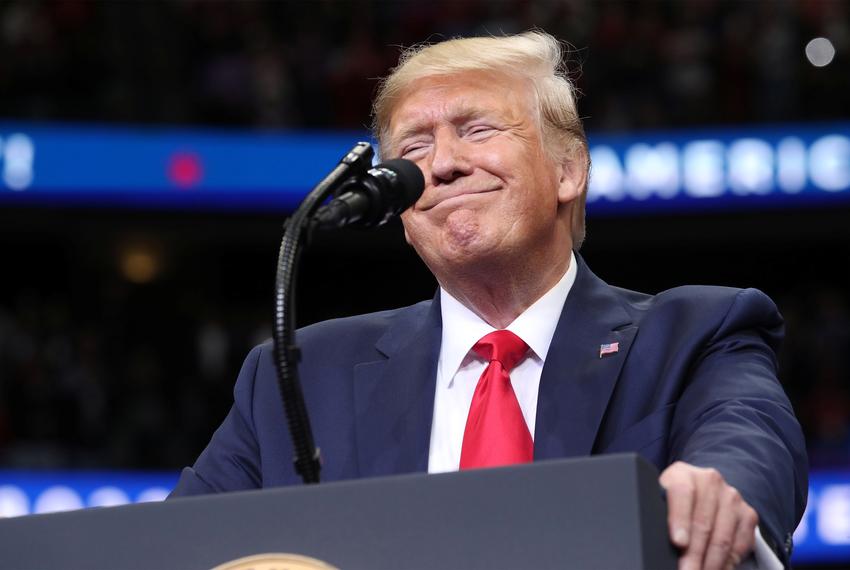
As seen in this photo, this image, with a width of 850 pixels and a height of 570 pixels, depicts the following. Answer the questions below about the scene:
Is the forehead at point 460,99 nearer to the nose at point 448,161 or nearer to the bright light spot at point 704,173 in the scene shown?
the nose at point 448,161

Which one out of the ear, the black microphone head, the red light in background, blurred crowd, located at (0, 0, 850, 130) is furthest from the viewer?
the red light in background

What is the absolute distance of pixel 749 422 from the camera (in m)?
1.37

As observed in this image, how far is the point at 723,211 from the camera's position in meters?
7.97

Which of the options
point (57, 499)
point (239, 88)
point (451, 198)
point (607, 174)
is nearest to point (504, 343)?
point (451, 198)

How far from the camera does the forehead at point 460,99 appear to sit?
72.1 inches

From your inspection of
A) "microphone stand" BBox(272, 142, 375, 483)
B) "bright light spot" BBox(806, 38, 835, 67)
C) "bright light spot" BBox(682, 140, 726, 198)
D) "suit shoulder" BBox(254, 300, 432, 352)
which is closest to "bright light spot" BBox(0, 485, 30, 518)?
"bright light spot" BBox(682, 140, 726, 198)

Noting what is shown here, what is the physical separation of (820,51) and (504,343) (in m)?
6.17

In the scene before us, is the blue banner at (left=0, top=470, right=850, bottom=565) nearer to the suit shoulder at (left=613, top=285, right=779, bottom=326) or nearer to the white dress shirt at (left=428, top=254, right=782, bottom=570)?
the white dress shirt at (left=428, top=254, right=782, bottom=570)

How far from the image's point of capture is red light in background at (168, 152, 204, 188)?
7789 mm

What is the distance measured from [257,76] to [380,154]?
6041 mm

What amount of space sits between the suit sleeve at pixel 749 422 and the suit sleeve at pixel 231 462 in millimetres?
568

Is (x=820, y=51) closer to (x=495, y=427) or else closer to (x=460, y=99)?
(x=460, y=99)

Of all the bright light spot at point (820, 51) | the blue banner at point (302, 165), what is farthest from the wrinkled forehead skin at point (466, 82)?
the bright light spot at point (820, 51)

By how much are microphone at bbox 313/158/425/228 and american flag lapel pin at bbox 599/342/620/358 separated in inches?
15.1
